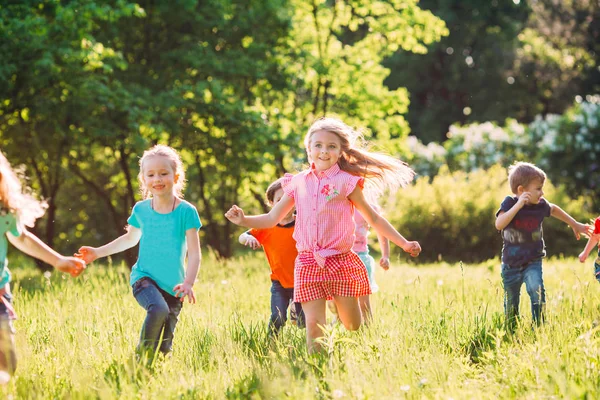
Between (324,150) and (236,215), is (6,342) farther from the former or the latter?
(324,150)

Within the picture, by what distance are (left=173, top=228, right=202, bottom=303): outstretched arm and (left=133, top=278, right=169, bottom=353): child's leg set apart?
0.13 metres

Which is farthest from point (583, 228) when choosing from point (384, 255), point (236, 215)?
point (236, 215)

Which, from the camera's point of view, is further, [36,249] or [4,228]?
[36,249]

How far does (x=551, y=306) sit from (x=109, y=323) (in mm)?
3499

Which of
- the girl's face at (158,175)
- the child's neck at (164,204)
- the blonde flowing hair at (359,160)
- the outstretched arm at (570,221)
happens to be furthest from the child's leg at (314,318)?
the outstretched arm at (570,221)

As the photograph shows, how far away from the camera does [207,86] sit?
12.3 m

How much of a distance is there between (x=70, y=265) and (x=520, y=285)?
3.46m

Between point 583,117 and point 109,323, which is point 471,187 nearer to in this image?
point 583,117

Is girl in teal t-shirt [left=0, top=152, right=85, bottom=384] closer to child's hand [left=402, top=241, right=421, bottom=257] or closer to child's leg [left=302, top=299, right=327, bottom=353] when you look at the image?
child's leg [left=302, top=299, right=327, bottom=353]

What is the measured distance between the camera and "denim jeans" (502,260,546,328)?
18.3 feet

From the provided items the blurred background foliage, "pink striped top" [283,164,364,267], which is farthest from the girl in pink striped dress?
the blurred background foliage

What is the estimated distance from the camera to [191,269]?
4547mm

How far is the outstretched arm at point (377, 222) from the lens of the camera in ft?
15.8

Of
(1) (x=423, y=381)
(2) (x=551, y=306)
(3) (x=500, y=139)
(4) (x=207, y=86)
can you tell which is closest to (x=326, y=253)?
(1) (x=423, y=381)
